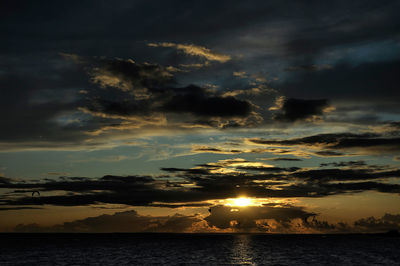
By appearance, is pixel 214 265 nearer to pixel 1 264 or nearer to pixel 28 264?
pixel 28 264

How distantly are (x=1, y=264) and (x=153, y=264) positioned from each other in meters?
41.2

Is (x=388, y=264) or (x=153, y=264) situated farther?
(x=388, y=264)

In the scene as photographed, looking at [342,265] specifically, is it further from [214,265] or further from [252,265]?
[214,265]

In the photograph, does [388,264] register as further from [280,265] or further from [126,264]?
[126,264]

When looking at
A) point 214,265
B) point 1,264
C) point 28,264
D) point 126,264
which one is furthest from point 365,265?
point 1,264

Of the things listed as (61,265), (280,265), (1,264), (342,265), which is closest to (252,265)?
(280,265)

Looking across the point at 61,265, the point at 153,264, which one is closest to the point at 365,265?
the point at 153,264

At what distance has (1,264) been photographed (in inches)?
4535

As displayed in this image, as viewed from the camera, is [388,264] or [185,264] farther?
[388,264]

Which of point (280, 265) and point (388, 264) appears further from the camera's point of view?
point (388, 264)

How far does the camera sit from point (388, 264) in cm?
12100

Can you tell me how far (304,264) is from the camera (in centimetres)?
11525

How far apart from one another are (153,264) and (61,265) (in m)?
23.7

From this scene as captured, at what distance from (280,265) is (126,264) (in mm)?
40156
